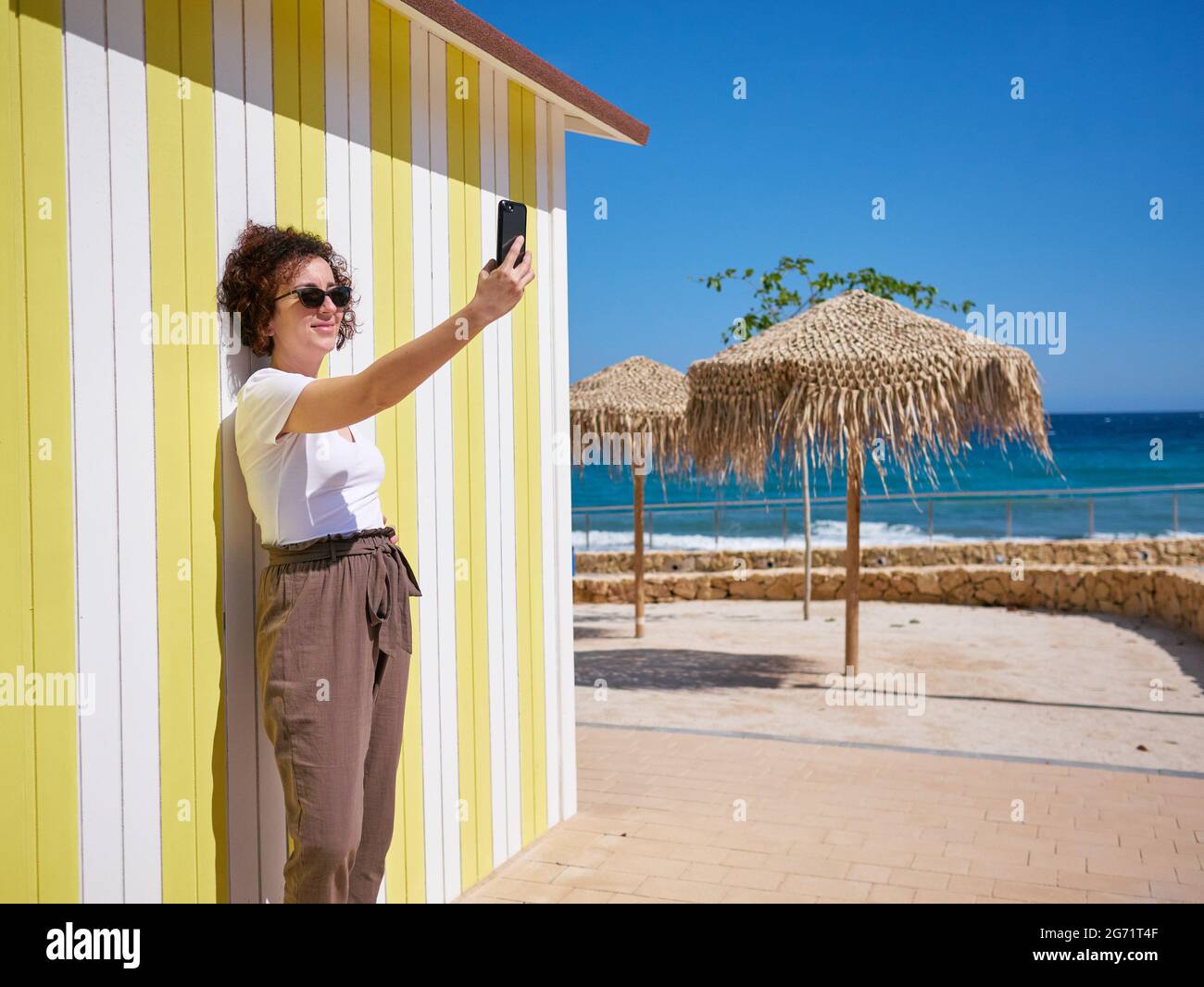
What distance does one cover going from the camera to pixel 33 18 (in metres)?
2.21

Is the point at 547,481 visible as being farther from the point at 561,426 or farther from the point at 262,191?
the point at 262,191

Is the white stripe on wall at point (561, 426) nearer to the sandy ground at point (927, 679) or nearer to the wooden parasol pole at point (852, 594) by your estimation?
the sandy ground at point (927, 679)

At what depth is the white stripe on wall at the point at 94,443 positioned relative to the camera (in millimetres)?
2320

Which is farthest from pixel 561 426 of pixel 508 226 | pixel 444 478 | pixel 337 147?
pixel 508 226

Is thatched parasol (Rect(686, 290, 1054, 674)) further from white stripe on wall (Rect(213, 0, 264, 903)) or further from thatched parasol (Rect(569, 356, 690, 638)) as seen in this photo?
white stripe on wall (Rect(213, 0, 264, 903))

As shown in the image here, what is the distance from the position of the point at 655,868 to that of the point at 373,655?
1921 millimetres

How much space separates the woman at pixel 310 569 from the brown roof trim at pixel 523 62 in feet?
3.92

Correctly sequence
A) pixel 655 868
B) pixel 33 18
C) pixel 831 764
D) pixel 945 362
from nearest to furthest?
pixel 33 18 → pixel 655 868 → pixel 831 764 → pixel 945 362

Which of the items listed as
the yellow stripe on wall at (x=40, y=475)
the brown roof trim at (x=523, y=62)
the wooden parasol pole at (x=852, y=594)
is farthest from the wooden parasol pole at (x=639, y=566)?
the yellow stripe on wall at (x=40, y=475)

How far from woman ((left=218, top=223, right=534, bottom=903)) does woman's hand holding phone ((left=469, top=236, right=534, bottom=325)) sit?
228 millimetres

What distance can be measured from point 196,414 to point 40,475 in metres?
0.48

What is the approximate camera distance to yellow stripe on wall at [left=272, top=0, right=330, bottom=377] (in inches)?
116
